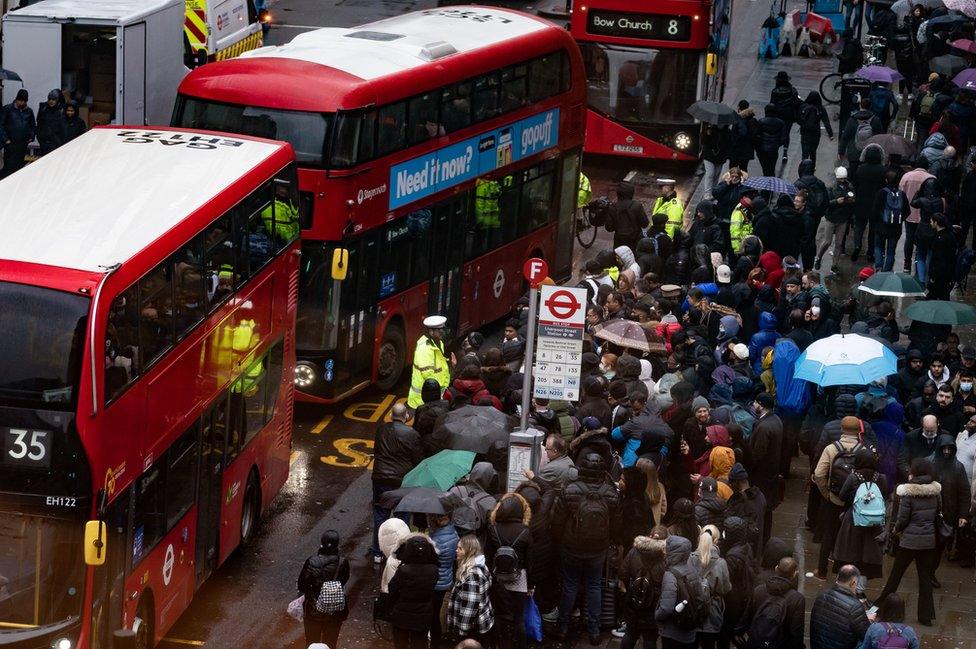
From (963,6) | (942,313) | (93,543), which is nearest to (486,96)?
(942,313)

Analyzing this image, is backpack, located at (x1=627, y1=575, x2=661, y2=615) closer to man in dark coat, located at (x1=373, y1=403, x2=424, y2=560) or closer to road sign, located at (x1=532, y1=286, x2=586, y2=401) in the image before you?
road sign, located at (x1=532, y1=286, x2=586, y2=401)

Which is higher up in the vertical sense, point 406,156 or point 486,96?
point 486,96

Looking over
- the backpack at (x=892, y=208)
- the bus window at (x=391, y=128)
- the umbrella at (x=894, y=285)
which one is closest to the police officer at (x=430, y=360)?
the bus window at (x=391, y=128)

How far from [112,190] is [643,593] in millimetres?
5302

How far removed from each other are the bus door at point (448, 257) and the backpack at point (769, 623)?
8.82 m

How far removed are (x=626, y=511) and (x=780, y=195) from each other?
801 centimetres

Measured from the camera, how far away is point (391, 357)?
2020cm

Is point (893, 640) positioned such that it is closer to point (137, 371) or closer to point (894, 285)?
point (137, 371)

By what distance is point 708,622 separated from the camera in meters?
13.2

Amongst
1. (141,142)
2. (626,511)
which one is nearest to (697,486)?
(626,511)

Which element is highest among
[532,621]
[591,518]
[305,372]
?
[591,518]

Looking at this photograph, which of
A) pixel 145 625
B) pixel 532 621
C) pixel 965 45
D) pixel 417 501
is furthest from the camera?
pixel 965 45

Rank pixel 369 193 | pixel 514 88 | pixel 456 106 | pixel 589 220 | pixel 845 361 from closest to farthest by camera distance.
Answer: pixel 845 361, pixel 369 193, pixel 456 106, pixel 514 88, pixel 589 220

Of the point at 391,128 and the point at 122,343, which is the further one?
the point at 391,128
